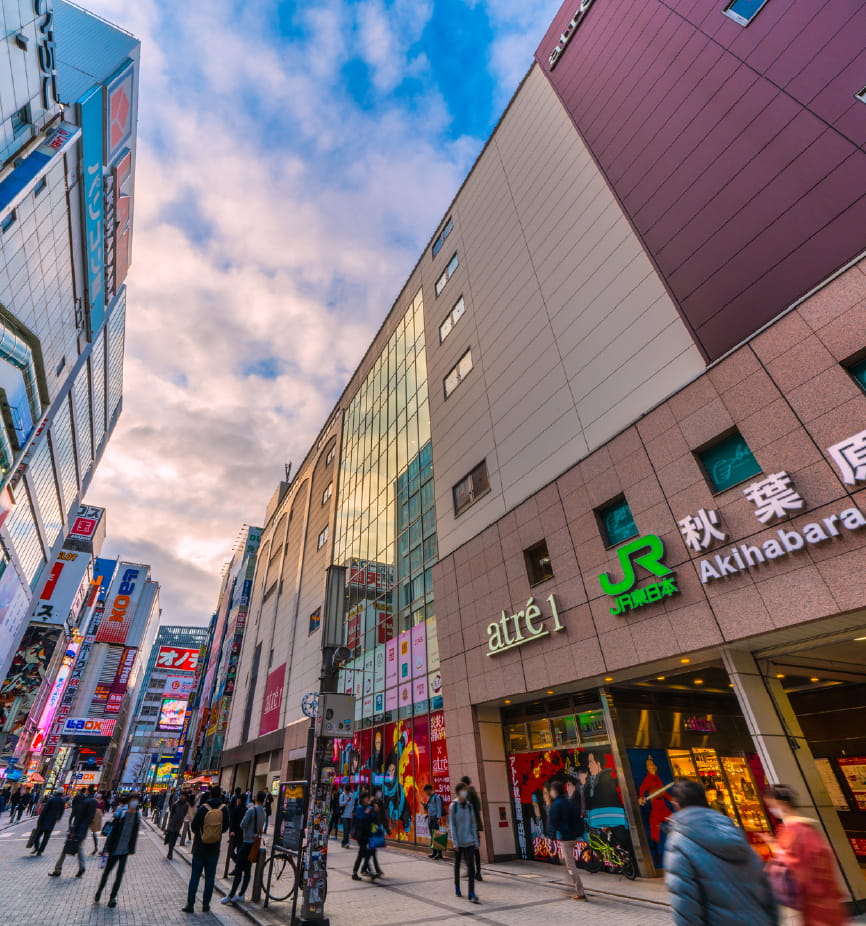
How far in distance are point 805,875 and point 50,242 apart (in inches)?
2028

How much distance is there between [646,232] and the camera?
13.3m

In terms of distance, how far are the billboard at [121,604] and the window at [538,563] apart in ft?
456

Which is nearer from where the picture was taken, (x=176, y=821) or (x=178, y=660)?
(x=176, y=821)

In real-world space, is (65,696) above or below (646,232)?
above

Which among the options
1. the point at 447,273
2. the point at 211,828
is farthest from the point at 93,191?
the point at 211,828

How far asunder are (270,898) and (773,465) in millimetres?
12720

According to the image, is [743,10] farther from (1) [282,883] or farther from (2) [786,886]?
(1) [282,883]

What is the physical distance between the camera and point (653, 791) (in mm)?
10734

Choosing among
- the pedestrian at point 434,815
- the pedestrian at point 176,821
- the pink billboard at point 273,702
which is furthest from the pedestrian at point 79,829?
the pink billboard at point 273,702

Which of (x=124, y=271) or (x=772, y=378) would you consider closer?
(x=772, y=378)

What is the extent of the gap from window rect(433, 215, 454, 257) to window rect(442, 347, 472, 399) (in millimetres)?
9397

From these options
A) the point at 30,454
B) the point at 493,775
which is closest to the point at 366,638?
the point at 493,775

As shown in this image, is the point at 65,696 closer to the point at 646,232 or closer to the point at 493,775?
the point at 493,775

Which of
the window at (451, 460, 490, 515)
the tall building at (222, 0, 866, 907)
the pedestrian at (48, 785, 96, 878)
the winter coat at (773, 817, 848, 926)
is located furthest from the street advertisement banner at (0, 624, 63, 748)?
the winter coat at (773, 817, 848, 926)
